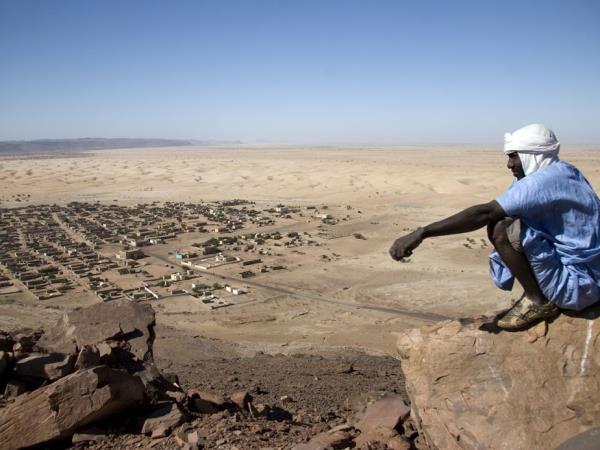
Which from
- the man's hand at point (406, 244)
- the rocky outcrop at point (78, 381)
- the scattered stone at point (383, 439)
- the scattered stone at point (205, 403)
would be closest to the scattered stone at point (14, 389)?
the rocky outcrop at point (78, 381)

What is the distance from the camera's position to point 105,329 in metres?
6.94

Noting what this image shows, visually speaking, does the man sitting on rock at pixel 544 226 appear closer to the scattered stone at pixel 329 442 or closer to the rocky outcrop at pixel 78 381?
the scattered stone at pixel 329 442

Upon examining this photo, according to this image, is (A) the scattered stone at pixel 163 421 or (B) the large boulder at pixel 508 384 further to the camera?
(A) the scattered stone at pixel 163 421

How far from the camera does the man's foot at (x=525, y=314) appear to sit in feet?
12.2

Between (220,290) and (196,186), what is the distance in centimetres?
4348

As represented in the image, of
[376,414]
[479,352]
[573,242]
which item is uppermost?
[573,242]

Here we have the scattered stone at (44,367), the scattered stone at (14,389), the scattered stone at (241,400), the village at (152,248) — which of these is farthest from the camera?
the village at (152,248)

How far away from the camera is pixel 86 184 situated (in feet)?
215

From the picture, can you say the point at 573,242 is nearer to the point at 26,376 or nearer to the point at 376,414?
the point at 376,414

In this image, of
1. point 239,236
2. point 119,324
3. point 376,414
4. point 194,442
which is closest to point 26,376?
point 119,324

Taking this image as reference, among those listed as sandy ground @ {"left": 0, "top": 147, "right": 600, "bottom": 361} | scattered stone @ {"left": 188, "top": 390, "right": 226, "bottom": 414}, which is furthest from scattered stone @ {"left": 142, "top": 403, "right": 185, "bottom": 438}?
sandy ground @ {"left": 0, "top": 147, "right": 600, "bottom": 361}

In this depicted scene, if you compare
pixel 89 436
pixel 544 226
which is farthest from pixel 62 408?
pixel 544 226

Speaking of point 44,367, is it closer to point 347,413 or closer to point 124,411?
point 124,411

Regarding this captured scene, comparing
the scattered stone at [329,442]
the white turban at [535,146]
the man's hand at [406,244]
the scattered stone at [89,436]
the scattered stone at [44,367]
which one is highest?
the white turban at [535,146]
